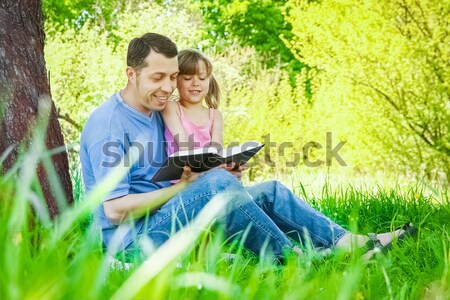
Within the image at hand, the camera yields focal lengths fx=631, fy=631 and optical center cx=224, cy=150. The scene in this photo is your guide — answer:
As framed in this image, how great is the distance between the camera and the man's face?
3.09 m

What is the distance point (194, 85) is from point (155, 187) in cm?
88

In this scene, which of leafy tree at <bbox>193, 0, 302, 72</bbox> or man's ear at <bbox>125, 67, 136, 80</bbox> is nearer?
man's ear at <bbox>125, 67, 136, 80</bbox>

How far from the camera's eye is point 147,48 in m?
3.11

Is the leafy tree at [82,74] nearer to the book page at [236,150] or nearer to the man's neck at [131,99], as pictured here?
the man's neck at [131,99]

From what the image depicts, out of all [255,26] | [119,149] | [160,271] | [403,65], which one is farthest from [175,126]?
[255,26]

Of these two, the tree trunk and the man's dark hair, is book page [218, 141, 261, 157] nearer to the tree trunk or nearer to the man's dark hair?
the man's dark hair

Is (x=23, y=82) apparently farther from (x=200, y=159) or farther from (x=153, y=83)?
(x=200, y=159)

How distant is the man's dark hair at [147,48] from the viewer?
3.11 m

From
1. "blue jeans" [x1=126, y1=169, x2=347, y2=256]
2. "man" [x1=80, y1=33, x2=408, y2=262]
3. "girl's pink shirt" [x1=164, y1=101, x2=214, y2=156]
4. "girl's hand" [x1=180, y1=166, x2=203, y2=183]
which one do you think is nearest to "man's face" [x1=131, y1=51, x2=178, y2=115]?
"man" [x1=80, y1=33, x2=408, y2=262]

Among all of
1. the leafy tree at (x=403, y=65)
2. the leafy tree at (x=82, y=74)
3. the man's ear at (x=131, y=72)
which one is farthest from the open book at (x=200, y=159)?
the leafy tree at (x=82, y=74)

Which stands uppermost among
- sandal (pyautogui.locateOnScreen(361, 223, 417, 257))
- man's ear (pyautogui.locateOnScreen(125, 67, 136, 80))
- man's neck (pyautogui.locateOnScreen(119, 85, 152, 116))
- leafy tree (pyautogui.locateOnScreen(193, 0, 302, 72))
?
leafy tree (pyautogui.locateOnScreen(193, 0, 302, 72))

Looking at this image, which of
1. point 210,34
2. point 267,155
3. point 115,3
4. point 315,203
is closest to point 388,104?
point 267,155

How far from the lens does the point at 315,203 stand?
4.35 meters

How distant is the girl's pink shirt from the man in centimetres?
10
